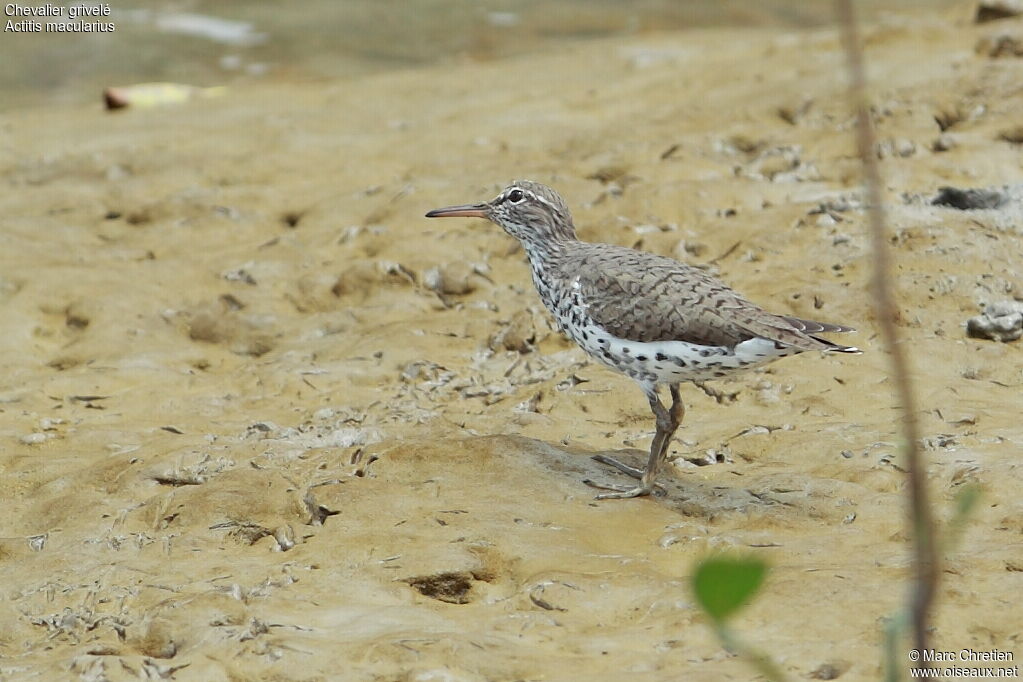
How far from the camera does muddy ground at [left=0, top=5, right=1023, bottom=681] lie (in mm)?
4469

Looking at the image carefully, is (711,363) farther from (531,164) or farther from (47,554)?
(531,164)

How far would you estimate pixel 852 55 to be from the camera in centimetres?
144

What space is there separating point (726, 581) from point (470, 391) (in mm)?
5371

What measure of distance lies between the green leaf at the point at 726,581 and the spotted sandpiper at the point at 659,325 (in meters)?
3.82

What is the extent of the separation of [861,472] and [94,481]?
3629mm

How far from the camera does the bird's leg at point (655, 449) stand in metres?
5.56

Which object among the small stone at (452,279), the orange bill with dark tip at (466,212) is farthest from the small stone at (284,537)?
the small stone at (452,279)

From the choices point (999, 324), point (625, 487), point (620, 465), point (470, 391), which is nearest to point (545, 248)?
point (470, 391)

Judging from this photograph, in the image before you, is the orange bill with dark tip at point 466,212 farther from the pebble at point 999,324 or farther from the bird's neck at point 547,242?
the pebble at point 999,324

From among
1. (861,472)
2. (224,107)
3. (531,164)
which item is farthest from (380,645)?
(224,107)

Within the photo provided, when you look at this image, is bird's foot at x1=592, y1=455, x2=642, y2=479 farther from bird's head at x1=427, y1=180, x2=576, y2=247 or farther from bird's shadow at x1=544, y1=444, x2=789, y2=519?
bird's head at x1=427, y1=180, x2=576, y2=247

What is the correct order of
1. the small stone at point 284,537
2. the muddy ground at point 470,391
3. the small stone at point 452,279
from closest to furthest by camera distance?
1. the muddy ground at point 470,391
2. the small stone at point 284,537
3. the small stone at point 452,279

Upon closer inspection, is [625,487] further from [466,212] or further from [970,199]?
[970,199]

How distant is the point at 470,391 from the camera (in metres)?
6.91
